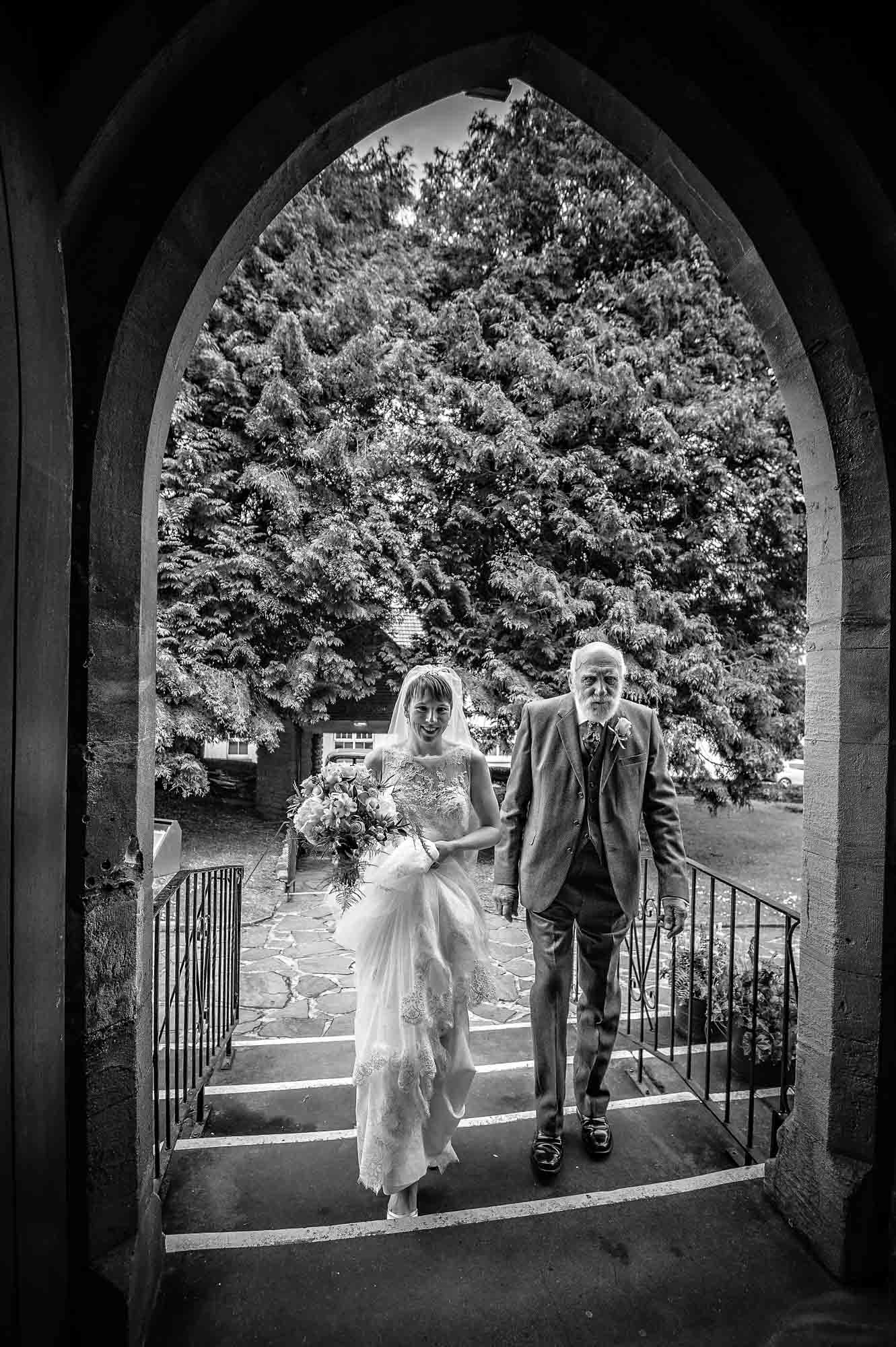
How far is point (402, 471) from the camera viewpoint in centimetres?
969

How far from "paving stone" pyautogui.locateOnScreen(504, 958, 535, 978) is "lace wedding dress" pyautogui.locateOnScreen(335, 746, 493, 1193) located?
3.17 m

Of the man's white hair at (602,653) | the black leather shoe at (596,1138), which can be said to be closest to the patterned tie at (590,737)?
the man's white hair at (602,653)

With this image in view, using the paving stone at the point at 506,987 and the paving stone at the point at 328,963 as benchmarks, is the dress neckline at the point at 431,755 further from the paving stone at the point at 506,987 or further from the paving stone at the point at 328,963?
the paving stone at the point at 328,963

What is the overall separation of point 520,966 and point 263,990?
226cm

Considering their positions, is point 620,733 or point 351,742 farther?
point 351,742

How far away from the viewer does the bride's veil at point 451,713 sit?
2881 millimetres

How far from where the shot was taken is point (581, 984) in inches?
111

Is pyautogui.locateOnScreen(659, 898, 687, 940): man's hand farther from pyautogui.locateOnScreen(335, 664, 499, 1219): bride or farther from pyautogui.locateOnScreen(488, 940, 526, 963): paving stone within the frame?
pyautogui.locateOnScreen(488, 940, 526, 963): paving stone

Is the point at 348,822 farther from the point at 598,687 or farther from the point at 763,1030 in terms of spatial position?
the point at 763,1030

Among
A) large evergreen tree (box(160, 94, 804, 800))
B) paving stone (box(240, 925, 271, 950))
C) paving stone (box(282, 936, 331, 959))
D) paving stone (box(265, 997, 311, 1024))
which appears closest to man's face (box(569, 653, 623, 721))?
paving stone (box(265, 997, 311, 1024))

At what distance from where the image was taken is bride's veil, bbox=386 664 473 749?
2.88 meters

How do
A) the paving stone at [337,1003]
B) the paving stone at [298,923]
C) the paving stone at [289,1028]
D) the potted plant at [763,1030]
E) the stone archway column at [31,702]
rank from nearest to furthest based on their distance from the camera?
1. the stone archway column at [31,702]
2. the potted plant at [763,1030]
3. the paving stone at [289,1028]
4. the paving stone at [337,1003]
5. the paving stone at [298,923]

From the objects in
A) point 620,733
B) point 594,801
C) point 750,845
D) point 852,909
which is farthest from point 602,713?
point 750,845

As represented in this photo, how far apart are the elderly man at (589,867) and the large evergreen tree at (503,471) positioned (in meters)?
6.24
